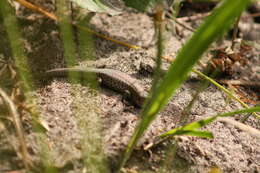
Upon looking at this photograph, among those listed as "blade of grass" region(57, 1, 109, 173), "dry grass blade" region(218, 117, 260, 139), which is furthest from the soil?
"dry grass blade" region(218, 117, 260, 139)

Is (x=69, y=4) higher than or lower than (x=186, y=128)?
higher

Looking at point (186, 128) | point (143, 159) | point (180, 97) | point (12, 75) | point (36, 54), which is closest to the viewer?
point (186, 128)

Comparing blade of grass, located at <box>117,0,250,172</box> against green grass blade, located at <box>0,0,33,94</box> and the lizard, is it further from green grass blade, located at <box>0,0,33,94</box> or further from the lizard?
green grass blade, located at <box>0,0,33,94</box>

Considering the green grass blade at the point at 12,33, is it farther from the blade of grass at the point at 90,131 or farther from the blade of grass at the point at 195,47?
the blade of grass at the point at 195,47

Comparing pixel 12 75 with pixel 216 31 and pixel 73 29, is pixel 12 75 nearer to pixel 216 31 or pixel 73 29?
pixel 73 29

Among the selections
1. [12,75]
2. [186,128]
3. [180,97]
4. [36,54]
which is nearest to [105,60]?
[36,54]
